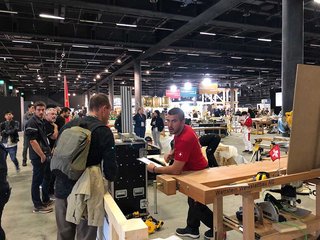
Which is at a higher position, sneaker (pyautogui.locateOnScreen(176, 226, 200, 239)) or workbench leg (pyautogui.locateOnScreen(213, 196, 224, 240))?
workbench leg (pyautogui.locateOnScreen(213, 196, 224, 240))

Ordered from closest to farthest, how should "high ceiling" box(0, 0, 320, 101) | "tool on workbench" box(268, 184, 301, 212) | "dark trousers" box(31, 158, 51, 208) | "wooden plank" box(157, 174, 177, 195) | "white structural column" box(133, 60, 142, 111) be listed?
"wooden plank" box(157, 174, 177, 195), "tool on workbench" box(268, 184, 301, 212), "dark trousers" box(31, 158, 51, 208), "high ceiling" box(0, 0, 320, 101), "white structural column" box(133, 60, 142, 111)

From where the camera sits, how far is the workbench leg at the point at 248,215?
6.02ft

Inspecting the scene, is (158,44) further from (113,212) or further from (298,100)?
(113,212)

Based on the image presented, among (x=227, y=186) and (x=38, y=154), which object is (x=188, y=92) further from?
(x=227, y=186)

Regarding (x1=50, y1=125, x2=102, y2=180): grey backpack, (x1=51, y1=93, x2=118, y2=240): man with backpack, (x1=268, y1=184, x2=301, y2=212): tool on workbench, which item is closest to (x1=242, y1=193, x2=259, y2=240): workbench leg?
(x1=268, y1=184, x2=301, y2=212): tool on workbench

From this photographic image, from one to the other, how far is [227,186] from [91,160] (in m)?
0.91

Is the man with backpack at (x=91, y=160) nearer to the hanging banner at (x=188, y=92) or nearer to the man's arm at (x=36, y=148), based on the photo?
the man's arm at (x=36, y=148)

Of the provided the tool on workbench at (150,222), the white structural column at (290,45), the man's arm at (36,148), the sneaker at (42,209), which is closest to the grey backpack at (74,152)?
the tool on workbench at (150,222)

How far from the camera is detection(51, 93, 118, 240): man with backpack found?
1.80 meters

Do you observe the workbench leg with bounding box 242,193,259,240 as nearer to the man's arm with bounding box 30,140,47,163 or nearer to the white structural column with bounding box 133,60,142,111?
the man's arm with bounding box 30,140,47,163

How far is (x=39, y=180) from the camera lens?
3.93m

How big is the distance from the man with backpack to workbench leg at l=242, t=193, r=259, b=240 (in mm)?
935

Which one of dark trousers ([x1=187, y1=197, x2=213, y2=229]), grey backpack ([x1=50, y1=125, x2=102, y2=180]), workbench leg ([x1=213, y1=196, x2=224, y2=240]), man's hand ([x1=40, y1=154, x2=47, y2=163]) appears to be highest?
grey backpack ([x1=50, y1=125, x2=102, y2=180])

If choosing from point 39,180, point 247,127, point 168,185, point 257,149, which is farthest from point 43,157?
point 247,127
